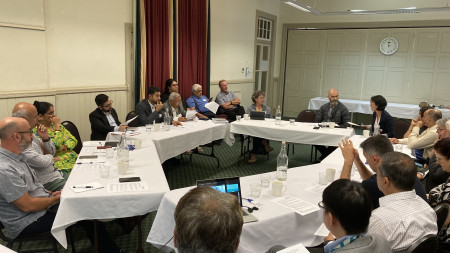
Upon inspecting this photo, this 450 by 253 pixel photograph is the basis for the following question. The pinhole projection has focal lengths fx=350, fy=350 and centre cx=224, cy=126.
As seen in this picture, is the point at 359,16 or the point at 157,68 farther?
the point at 359,16

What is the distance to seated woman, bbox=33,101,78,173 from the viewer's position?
3.47 meters

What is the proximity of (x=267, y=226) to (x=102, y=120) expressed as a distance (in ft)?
10.4

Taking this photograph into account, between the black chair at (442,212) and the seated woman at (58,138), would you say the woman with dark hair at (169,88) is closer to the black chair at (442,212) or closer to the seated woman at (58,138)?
the seated woman at (58,138)

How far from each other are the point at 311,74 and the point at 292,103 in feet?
3.49

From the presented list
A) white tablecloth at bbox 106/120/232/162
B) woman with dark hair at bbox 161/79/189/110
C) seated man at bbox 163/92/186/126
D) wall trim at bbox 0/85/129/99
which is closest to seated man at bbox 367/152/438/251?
white tablecloth at bbox 106/120/232/162

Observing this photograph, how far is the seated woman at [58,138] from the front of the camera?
347 centimetres

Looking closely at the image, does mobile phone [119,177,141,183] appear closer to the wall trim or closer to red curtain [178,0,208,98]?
the wall trim

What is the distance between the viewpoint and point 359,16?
9.52 m

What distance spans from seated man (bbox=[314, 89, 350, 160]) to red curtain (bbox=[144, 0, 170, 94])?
301 cm

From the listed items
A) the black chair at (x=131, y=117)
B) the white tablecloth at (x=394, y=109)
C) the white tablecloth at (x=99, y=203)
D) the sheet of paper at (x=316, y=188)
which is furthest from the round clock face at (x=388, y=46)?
the white tablecloth at (x=99, y=203)

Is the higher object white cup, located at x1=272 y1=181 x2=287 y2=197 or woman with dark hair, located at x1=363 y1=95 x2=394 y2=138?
woman with dark hair, located at x1=363 y1=95 x2=394 y2=138

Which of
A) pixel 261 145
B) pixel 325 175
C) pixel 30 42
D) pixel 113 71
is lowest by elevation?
pixel 261 145

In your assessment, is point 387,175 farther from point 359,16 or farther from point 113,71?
point 359,16

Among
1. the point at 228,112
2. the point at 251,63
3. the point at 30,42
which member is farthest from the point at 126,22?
the point at 251,63
